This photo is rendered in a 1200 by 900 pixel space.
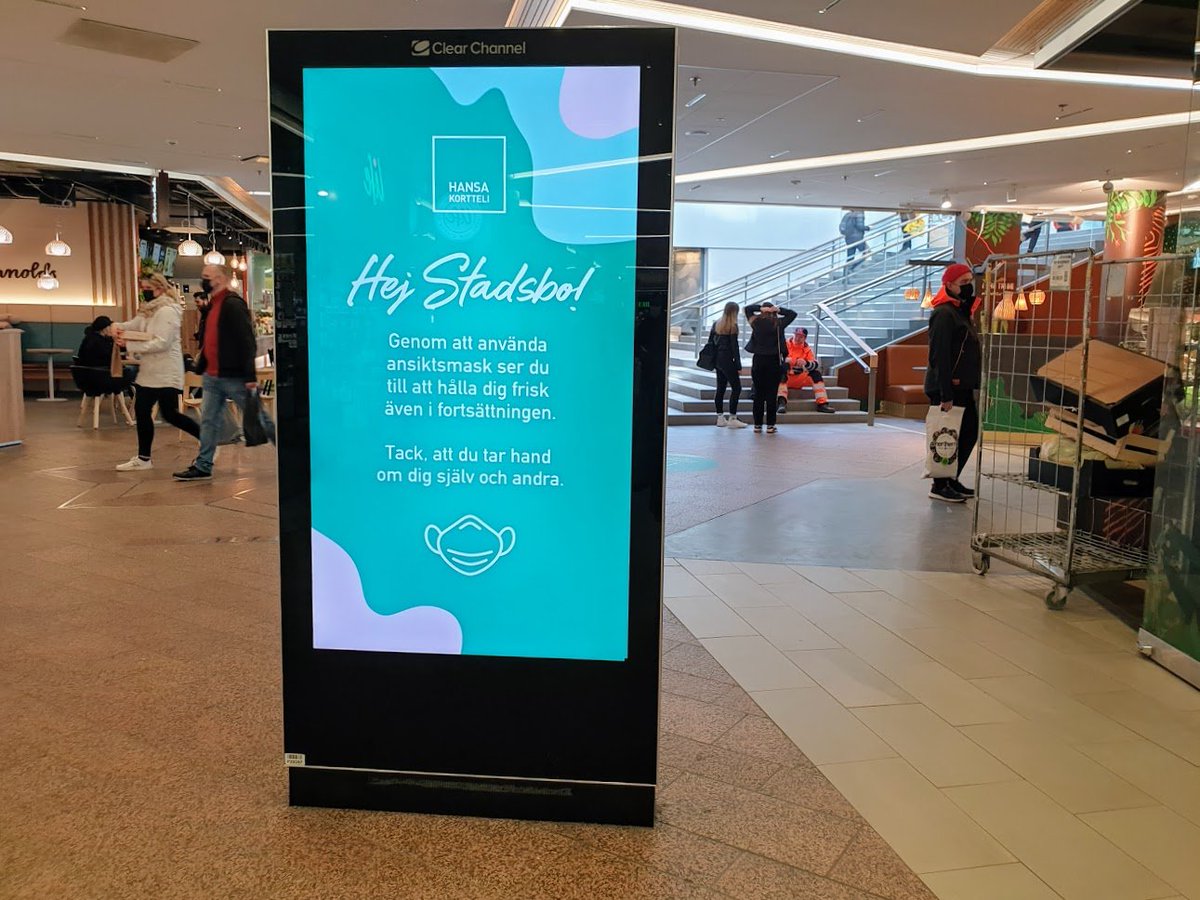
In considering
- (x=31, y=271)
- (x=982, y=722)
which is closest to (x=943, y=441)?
(x=982, y=722)

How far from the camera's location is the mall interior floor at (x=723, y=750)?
80.2 inches

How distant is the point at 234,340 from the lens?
6.38 metres

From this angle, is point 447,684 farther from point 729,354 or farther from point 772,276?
point 772,276

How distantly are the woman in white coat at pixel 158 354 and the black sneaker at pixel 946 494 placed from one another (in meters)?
5.65

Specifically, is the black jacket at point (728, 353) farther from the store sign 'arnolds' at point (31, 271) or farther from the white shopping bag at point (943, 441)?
the store sign 'arnolds' at point (31, 271)

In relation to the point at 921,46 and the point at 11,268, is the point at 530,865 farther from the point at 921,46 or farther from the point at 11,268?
the point at 11,268

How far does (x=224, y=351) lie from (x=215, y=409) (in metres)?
0.48

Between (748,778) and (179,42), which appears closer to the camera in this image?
(748,778)

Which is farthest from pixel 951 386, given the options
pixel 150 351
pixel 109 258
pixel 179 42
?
pixel 109 258

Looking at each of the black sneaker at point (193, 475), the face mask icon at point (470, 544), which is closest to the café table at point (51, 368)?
the black sneaker at point (193, 475)

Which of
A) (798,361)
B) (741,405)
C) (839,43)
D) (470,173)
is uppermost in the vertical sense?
(839,43)

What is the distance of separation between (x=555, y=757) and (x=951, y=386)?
16.1 ft

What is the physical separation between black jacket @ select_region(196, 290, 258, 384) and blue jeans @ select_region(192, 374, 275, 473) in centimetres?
7

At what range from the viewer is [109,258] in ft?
56.0
